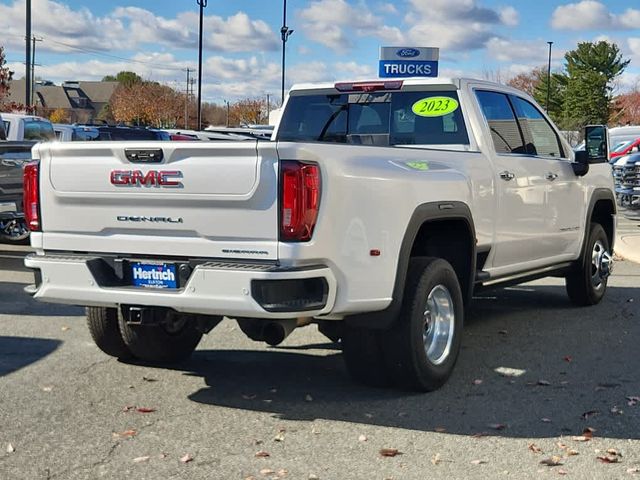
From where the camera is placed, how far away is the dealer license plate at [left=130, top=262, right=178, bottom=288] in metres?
4.93

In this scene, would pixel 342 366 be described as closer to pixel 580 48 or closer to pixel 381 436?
pixel 381 436

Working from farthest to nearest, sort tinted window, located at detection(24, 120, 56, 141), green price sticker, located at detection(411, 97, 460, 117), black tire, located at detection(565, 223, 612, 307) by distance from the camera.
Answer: tinted window, located at detection(24, 120, 56, 141) → black tire, located at detection(565, 223, 612, 307) → green price sticker, located at detection(411, 97, 460, 117)

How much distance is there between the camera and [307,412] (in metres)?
5.27

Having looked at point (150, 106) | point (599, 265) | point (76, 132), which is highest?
point (150, 106)

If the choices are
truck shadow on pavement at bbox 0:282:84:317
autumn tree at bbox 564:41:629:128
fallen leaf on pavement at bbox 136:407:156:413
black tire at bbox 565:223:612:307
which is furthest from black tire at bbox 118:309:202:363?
autumn tree at bbox 564:41:629:128

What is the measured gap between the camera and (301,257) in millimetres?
4621

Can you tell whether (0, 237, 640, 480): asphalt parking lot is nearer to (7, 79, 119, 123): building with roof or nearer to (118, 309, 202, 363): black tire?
(118, 309, 202, 363): black tire

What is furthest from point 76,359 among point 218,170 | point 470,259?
point 470,259

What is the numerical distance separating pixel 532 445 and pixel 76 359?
3.43 metres

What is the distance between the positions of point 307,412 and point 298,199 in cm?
140

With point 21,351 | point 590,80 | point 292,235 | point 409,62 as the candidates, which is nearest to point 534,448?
point 292,235

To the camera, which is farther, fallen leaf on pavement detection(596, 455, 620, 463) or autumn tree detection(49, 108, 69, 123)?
autumn tree detection(49, 108, 69, 123)

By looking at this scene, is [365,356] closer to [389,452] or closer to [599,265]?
[389,452]

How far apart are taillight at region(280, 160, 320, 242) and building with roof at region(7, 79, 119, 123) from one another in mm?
111470
